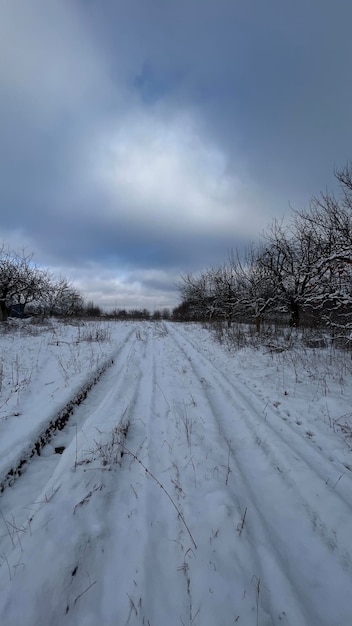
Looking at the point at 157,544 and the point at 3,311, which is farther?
the point at 3,311

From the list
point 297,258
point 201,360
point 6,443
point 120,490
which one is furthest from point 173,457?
point 297,258

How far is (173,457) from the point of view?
316 cm

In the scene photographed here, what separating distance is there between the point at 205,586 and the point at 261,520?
0.80 meters

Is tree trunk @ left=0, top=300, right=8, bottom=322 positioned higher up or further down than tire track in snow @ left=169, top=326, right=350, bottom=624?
higher up

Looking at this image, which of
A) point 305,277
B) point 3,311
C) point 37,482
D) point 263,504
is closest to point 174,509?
point 263,504

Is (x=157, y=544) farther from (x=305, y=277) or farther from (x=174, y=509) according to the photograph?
(x=305, y=277)

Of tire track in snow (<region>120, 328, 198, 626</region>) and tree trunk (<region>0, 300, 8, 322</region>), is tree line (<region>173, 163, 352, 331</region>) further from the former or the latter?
tree trunk (<region>0, 300, 8, 322</region>)

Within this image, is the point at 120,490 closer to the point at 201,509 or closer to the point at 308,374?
the point at 201,509

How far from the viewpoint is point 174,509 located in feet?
7.73

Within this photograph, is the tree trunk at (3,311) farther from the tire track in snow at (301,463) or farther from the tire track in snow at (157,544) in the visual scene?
the tire track in snow at (301,463)

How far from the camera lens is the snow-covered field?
5.25 feet

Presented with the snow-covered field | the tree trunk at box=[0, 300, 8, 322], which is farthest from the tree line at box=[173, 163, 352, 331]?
the tree trunk at box=[0, 300, 8, 322]

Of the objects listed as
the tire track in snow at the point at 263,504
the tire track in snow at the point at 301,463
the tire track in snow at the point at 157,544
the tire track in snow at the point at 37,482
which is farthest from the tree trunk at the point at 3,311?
the tire track in snow at the point at 301,463

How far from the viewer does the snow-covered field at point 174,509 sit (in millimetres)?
1601
